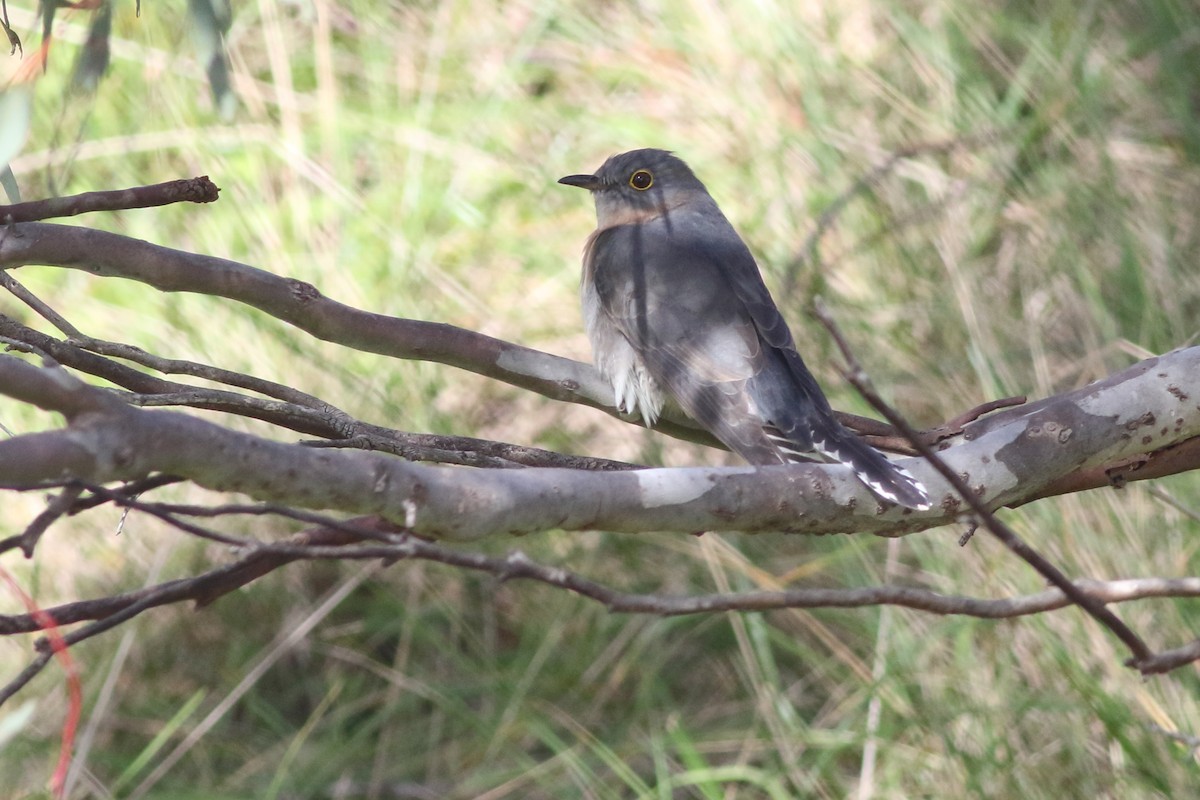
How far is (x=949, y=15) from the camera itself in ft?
21.6

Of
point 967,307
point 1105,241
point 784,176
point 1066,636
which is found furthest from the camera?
point 784,176

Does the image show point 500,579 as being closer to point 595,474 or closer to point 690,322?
point 595,474

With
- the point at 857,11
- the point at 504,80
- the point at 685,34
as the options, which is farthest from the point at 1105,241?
the point at 504,80

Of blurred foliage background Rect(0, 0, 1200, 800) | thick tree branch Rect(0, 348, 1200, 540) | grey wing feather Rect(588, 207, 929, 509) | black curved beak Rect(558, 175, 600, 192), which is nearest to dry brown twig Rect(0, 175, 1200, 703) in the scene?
thick tree branch Rect(0, 348, 1200, 540)

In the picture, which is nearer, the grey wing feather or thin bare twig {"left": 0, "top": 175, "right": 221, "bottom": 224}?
thin bare twig {"left": 0, "top": 175, "right": 221, "bottom": 224}

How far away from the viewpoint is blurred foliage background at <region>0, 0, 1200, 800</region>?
456cm

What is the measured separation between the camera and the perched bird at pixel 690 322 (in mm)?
4148

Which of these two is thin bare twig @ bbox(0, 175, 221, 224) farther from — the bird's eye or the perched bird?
the bird's eye

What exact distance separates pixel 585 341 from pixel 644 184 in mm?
1333

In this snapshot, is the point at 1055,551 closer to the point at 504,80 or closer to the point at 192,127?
the point at 504,80

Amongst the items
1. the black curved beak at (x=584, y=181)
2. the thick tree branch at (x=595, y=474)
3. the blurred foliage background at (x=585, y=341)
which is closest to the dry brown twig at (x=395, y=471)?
the thick tree branch at (x=595, y=474)

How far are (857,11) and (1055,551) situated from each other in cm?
379

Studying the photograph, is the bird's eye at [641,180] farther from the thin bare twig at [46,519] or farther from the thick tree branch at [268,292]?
the thin bare twig at [46,519]

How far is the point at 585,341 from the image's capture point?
261 inches
